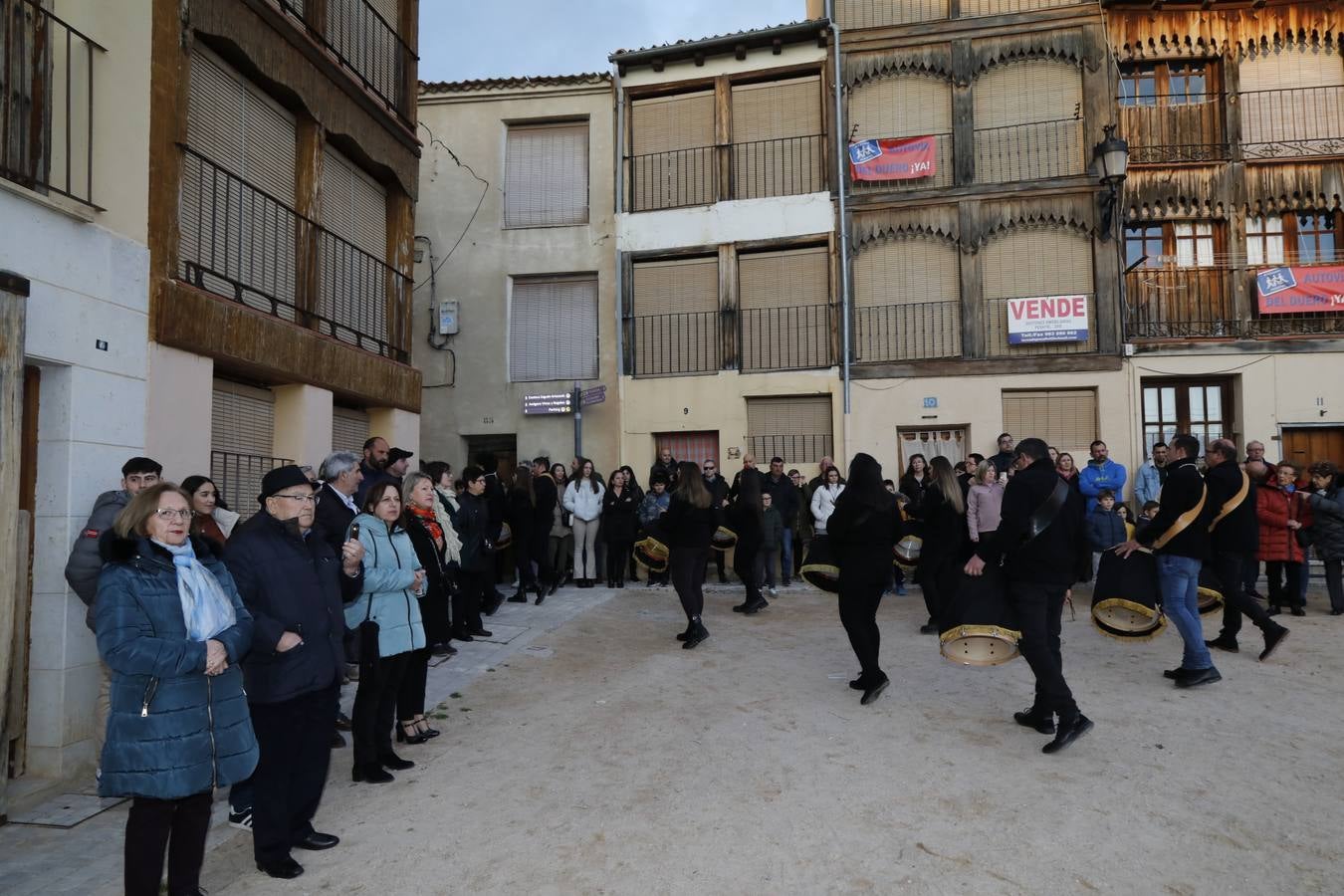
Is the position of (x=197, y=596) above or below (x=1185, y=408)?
below

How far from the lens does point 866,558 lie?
249 inches

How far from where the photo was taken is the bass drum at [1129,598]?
6258 mm

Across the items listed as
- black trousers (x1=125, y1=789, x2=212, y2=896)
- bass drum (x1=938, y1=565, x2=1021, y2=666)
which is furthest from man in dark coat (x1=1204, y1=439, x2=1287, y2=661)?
black trousers (x1=125, y1=789, x2=212, y2=896)

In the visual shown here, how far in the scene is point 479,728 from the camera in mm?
6012

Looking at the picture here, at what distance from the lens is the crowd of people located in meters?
3.21

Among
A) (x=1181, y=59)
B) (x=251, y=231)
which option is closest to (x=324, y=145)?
(x=251, y=231)

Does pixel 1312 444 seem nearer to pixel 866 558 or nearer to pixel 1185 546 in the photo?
pixel 1185 546

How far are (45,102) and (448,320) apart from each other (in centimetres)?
1176

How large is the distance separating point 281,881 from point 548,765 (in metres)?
1.70

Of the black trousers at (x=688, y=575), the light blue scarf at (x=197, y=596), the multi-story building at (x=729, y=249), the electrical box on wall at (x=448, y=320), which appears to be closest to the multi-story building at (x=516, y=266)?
the electrical box on wall at (x=448, y=320)

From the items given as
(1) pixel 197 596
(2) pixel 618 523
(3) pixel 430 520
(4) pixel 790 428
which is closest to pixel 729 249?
(4) pixel 790 428

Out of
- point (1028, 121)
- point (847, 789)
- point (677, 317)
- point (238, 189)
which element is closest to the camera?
point (847, 789)

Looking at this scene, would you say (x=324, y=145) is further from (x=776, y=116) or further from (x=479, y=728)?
(x=776, y=116)

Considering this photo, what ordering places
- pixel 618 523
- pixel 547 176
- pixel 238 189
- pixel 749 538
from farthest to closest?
1. pixel 547 176
2. pixel 618 523
3. pixel 749 538
4. pixel 238 189
